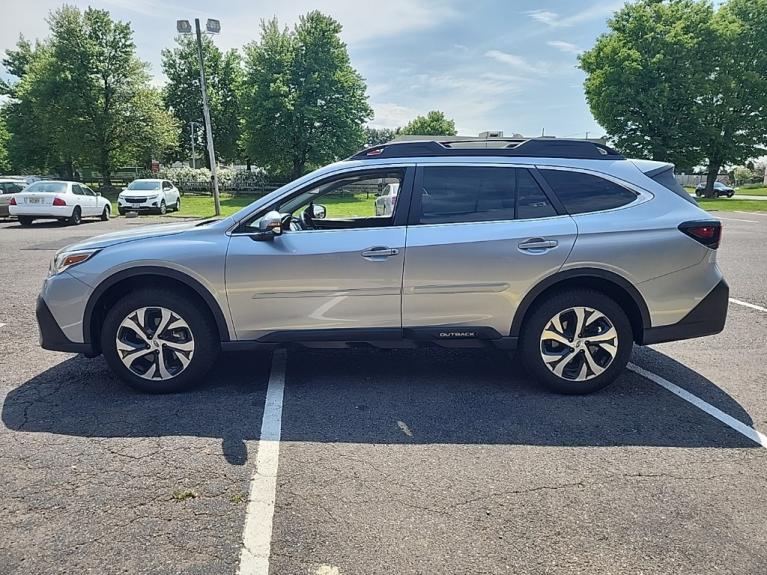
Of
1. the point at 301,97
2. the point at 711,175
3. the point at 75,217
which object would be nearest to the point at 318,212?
the point at 75,217

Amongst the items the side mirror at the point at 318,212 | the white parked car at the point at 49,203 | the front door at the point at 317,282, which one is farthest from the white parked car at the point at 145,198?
the front door at the point at 317,282

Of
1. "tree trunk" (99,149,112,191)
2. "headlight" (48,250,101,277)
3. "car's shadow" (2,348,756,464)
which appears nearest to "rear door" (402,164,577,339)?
"car's shadow" (2,348,756,464)

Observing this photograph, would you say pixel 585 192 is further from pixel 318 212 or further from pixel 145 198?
pixel 145 198

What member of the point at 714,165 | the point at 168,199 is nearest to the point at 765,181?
the point at 714,165

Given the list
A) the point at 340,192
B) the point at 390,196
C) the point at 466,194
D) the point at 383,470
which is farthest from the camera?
the point at 340,192

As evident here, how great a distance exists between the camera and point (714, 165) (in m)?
40.2

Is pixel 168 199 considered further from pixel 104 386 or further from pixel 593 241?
pixel 593 241

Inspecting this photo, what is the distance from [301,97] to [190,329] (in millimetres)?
39500

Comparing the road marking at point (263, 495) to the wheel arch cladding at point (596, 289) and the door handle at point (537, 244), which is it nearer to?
the wheel arch cladding at point (596, 289)

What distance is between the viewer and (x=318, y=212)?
16.0 feet

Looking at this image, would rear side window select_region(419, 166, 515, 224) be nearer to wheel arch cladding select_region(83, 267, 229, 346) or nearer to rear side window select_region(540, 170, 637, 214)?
rear side window select_region(540, 170, 637, 214)

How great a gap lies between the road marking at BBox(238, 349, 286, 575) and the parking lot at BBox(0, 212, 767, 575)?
0.01m

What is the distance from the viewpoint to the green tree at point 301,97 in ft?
129

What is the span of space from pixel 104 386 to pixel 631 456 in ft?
12.7
